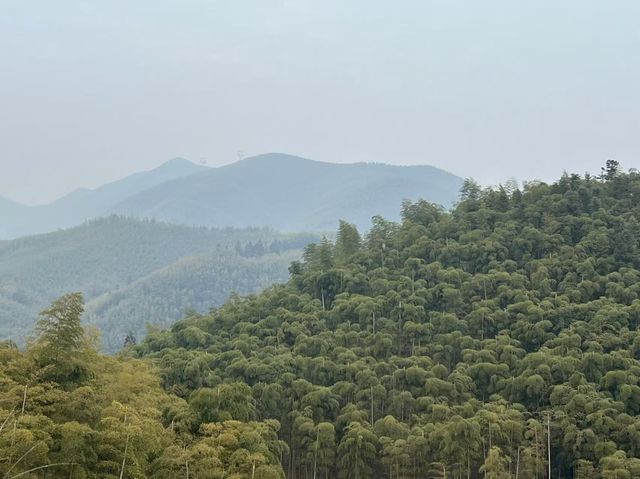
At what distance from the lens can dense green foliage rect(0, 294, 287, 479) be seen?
15.4 meters

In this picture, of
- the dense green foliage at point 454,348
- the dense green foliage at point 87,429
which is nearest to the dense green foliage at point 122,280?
the dense green foliage at point 454,348

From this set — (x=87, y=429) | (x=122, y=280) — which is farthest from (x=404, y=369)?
(x=122, y=280)

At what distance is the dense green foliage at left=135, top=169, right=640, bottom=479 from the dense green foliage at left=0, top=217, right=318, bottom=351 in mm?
65603

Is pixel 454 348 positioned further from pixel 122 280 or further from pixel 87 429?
pixel 122 280

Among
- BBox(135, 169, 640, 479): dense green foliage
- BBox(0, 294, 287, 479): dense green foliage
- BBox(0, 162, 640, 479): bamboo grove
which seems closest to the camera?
BBox(0, 294, 287, 479): dense green foliage

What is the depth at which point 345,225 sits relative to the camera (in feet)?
154

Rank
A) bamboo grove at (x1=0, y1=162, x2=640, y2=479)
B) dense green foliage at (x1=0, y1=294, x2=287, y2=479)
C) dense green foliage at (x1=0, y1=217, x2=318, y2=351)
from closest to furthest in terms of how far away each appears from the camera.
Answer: dense green foliage at (x1=0, y1=294, x2=287, y2=479), bamboo grove at (x1=0, y1=162, x2=640, y2=479), dense green foliage at (x1=0, y1=217, x2=318, y2=351)

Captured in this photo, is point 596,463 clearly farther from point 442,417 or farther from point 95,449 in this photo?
point 95,449

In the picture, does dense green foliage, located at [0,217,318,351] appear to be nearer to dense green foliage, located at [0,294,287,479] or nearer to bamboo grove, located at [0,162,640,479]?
bamboo grove, located at [0,162,640,479]

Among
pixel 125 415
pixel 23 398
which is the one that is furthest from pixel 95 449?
pixel 23 398

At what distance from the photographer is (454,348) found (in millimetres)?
32531

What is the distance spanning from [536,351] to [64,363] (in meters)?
20.7

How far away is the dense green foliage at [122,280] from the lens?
127 m

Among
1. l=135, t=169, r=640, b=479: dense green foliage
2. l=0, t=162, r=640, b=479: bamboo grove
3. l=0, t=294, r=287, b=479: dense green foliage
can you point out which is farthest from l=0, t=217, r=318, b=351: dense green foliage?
l=0, t=294, r=287, b=479: dense green foliage
